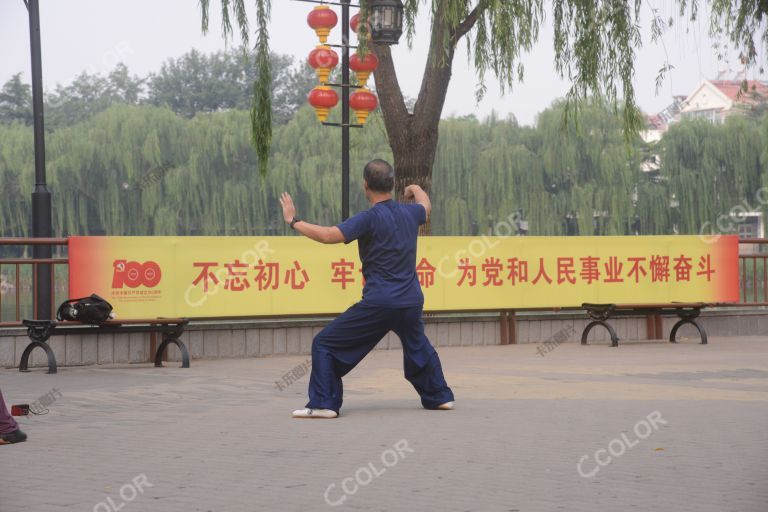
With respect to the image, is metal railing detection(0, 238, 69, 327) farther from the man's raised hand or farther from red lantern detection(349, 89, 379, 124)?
the man's raised hand

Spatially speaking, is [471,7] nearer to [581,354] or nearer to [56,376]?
[581,354]

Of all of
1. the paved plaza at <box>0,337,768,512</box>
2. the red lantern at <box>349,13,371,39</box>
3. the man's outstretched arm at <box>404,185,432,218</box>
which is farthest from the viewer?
the red lantern at <box>349,13,371,39</box>

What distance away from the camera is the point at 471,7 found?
57.4 ft

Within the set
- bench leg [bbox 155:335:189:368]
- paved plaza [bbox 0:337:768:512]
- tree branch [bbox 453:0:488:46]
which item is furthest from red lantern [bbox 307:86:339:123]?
paved plaza [bbox 0:337:768:512]

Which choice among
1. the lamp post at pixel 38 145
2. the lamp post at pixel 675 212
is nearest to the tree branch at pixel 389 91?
the lamp post at pixel 38 145

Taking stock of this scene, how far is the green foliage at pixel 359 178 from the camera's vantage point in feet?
143

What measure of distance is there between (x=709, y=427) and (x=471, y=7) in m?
10.7

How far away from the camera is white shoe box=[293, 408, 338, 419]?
8406mm

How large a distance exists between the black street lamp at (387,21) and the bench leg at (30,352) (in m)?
6.08

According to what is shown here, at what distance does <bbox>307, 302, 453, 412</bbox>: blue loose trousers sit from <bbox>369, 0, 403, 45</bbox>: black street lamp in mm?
7866

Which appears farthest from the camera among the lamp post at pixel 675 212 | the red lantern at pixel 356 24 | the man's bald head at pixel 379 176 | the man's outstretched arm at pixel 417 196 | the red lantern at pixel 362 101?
the lamp post at pixel 675 212

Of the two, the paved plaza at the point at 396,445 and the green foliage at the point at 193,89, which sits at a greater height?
the green foliage at the point at 193,89

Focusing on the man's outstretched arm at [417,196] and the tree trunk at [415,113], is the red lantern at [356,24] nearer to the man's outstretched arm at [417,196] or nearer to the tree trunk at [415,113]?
the tree trunk at [415,113]

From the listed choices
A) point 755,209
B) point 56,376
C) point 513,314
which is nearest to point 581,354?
point 513,314
